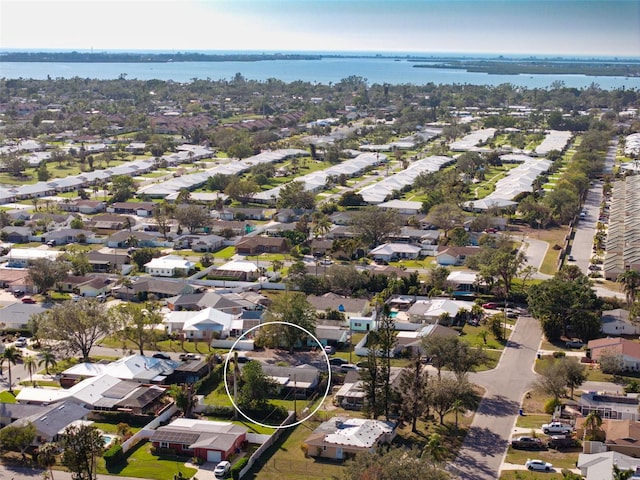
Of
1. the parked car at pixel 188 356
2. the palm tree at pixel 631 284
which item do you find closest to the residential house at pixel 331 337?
the parked car at pixel 188 356

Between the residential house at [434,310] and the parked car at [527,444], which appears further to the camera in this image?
the residential house at [434,310]

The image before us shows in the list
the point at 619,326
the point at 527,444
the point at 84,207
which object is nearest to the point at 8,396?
the point at 527,444

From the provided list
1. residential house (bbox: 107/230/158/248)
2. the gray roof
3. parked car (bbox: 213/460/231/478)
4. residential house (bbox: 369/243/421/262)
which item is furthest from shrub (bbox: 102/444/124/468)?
residential house (bbox: 107/230/158/248)

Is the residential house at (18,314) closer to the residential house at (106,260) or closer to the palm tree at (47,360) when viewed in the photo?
the palm tree at (47,360)

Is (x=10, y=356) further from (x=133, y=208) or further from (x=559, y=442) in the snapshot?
(x=133, y=208)

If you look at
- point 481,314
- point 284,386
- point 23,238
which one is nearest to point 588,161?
point 481,314

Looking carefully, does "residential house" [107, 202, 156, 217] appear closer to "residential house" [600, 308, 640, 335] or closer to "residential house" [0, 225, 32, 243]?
"residential house" [0, 225, 32, 243]
